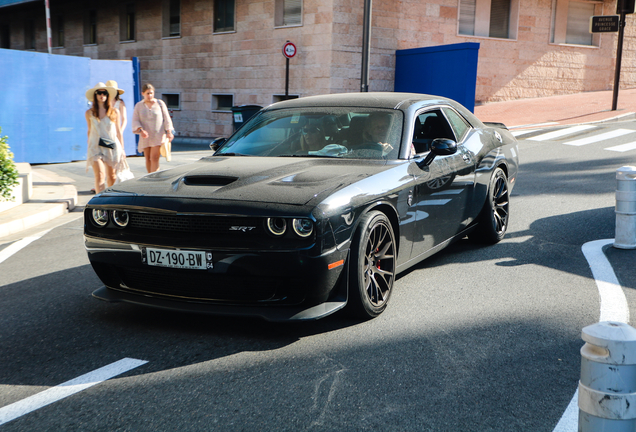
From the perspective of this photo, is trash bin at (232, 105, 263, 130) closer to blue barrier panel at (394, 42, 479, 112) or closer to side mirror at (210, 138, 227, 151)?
blue barrier panel at (394, 42, 479, 112)

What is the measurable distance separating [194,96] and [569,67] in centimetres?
1454

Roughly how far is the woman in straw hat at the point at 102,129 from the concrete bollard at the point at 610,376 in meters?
8.42

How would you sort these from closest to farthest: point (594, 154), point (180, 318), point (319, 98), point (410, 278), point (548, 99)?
1. point (180, 318)
2. point (410, 278)
3. point (319, 98)
4. point (594, 154)
5. point (548, 99)

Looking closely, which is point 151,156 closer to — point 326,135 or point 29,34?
point 326,135

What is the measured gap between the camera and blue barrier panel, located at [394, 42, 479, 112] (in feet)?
61.2

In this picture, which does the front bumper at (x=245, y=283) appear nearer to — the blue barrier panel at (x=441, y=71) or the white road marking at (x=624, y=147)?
the white road marking at (x=624, y=147)

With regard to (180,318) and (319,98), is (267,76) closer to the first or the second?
(319,98)

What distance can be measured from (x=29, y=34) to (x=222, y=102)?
16465 mm

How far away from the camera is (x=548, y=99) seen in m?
24.7

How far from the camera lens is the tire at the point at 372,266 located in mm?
4047

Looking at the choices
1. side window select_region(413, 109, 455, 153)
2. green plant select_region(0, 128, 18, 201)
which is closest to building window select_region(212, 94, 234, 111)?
green plant select_region(0, 128, 18, 201)

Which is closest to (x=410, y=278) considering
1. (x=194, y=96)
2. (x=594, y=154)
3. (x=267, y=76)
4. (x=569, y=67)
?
(x=594, y=154)

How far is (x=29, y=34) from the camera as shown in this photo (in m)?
34.7

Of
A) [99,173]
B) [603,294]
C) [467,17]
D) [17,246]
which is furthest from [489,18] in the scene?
[603,294]
